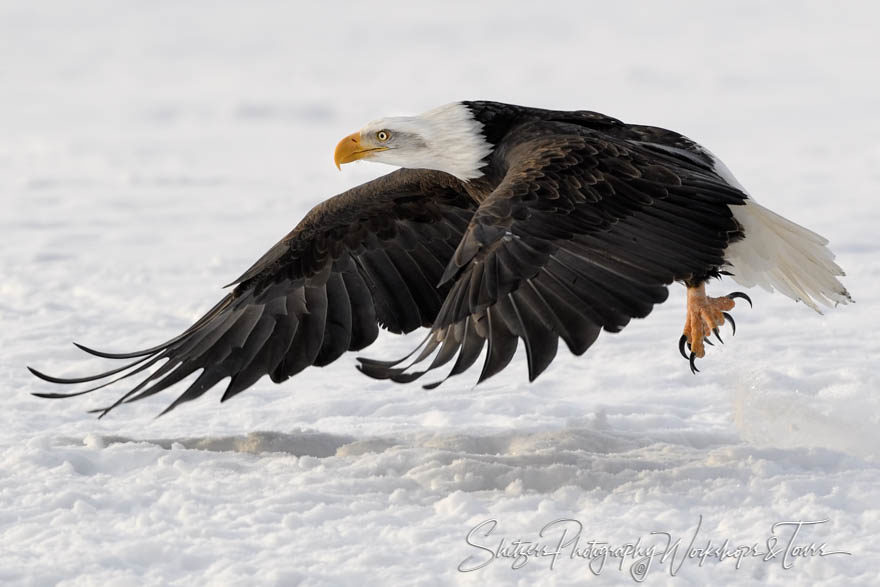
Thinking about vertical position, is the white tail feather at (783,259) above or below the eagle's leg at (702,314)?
above

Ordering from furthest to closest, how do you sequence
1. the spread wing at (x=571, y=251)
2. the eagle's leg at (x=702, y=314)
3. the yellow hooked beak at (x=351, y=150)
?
the yellow hooked beak at (x=351, y=150), the eagle's leg at (x=702, y=314), the spread wing at (x=571, y=251)

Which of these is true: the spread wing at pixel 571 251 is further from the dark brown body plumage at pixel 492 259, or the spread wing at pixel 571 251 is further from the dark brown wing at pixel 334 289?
the dark brown wing at pixel 334 289

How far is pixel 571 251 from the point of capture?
4.32m

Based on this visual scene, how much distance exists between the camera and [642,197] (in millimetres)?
4617

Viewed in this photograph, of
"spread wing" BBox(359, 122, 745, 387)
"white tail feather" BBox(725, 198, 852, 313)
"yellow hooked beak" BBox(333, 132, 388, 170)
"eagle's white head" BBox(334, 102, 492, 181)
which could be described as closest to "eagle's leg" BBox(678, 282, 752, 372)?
"white tail feather" BBox(725, 198, 852, 313)

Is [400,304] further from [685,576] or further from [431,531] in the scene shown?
[685,576]

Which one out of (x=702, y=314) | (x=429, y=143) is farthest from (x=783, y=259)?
(x=429, y=143)

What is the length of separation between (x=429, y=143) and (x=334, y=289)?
2.47ft

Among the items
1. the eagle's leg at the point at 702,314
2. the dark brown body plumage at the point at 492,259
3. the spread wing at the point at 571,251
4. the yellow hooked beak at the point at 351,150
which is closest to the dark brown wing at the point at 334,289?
the dark brown body plumage at the point at 492,259

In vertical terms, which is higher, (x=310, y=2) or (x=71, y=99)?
(x=310, y=2)

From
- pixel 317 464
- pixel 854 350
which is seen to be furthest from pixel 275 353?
pixel 854 350

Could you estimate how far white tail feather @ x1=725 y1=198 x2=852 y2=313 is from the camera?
522 centimetres

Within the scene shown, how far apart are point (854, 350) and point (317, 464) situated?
3243 mm

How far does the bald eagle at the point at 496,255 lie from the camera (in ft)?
13.6
